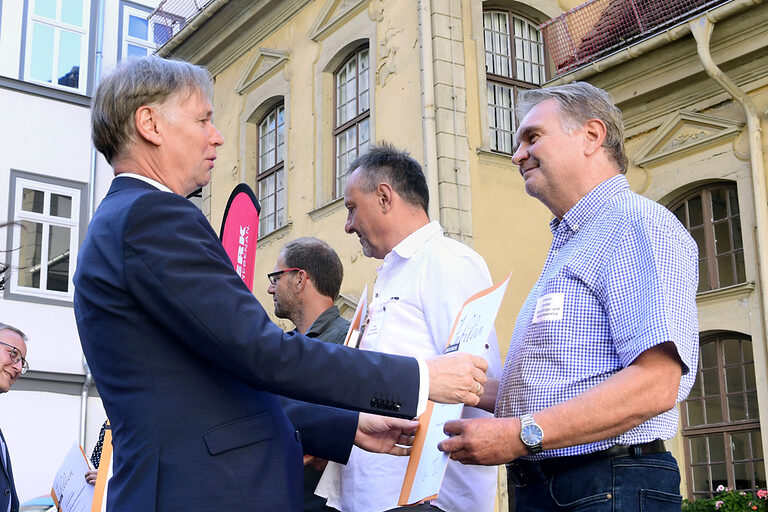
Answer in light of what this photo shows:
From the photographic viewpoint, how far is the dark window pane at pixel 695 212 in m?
11.0

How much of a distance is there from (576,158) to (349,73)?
12072 millimetres

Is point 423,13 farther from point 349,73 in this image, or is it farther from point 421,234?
point 421,234

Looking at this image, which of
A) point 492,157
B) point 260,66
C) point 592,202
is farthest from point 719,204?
point 260,66

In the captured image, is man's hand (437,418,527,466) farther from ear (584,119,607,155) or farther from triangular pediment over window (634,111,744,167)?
triangular pediment over window (634,111,744,167)

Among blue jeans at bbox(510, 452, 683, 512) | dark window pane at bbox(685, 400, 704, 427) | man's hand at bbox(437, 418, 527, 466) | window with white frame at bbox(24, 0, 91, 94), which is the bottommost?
blue jeans at bbox(510, 452, 683, 512)

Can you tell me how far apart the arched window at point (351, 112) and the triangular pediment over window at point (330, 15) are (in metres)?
0.59

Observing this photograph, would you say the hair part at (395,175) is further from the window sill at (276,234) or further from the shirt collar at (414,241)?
the window sill at (276,234)

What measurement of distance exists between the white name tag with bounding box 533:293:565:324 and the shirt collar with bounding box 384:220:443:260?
1113mm

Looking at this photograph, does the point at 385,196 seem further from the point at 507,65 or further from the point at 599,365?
the point at 507,65

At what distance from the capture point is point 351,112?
568 inches

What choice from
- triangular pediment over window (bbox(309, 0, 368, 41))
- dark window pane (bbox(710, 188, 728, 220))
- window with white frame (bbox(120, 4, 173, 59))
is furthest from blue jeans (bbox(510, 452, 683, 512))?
window with white frame (bbox(120, 4, 173, 59))

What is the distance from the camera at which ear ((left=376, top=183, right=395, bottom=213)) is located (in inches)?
155

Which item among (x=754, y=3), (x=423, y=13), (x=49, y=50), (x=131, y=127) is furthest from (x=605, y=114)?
(x=49, y=50)

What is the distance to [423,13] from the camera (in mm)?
12625
